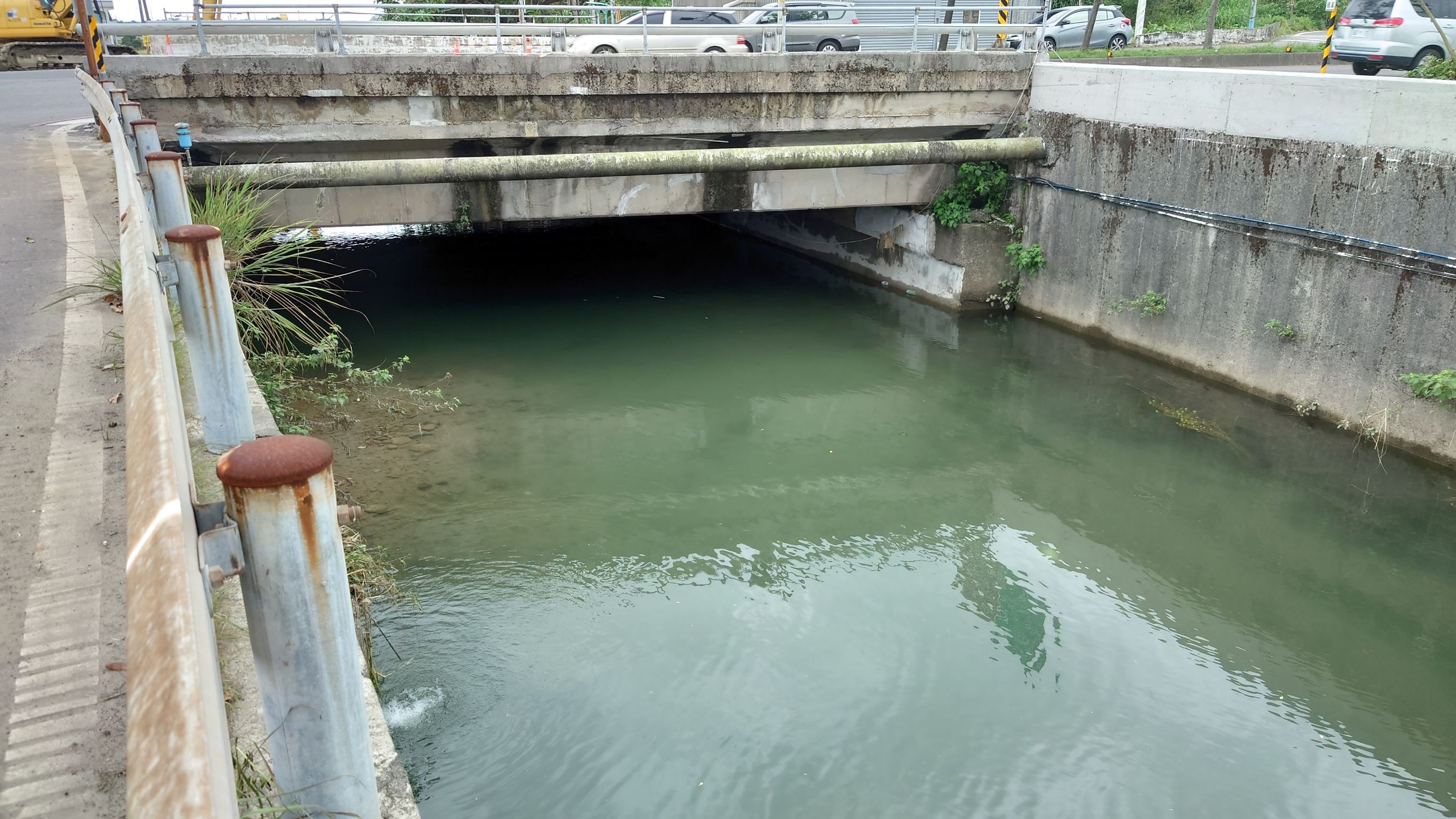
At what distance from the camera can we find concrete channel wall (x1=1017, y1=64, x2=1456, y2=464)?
7969 millimetres

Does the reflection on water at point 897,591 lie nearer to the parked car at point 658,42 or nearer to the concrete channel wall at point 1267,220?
the concrete channel wall at point 1267,220

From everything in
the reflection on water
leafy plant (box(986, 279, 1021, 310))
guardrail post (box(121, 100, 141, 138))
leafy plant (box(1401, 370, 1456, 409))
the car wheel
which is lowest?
the reflection on water

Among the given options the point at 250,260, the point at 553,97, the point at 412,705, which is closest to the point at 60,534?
the point at 412,705

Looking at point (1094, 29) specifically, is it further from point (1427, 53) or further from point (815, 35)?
point (1427, 53)

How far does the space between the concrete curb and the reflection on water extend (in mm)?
10866

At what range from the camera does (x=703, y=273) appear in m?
15.0

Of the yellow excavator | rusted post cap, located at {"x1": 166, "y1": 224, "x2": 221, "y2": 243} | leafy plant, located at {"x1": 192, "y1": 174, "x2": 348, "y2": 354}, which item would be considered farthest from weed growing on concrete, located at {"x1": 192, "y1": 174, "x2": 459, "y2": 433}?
the yellow excavator

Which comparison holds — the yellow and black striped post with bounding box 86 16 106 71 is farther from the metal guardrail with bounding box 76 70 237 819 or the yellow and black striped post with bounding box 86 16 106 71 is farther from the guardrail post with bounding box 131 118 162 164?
the metal guardrail with bounding box 76 70 237 819

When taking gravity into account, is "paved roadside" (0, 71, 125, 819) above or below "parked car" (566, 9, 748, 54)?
below

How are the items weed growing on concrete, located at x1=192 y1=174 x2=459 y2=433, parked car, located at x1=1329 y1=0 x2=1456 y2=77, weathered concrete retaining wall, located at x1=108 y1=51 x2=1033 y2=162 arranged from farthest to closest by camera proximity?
parked car, located at x1=1329 y1=0 x2=1456 y2=77 → weathered concrete retaining wall, located at x1=108 y1=51 x2=1033 y2=162 → weed growing on concrete, located at x1=192 y1=174 x2=459 y2=433

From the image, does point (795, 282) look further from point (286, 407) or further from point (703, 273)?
point (286, 407)

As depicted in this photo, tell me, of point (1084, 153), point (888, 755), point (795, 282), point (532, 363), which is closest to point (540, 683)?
point (888, 755)

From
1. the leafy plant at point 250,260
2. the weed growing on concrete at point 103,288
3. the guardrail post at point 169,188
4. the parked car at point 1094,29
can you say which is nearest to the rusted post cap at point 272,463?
the guardrail post at point 169,188

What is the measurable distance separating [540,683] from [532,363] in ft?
19.4
